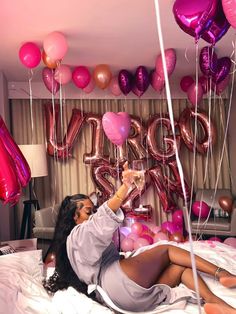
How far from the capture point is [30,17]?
6.87 feet

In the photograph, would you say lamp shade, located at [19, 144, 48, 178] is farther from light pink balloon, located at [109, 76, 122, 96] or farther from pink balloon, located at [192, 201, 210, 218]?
pink balloon, located at [192, 201, 210, 218]

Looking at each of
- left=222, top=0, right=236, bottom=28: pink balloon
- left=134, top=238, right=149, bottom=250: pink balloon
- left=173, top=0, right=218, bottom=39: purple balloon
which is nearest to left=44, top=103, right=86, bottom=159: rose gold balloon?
left=134, top=238, right=149, bottom=250: pink balloon

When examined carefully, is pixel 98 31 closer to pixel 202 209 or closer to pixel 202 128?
pixel 202 128

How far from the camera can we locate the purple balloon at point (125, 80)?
3.28 meters

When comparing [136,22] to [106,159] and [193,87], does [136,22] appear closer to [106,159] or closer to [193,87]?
[193,87]

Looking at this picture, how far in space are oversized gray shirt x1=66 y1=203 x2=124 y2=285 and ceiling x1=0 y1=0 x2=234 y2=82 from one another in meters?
1.28

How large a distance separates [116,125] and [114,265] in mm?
1725

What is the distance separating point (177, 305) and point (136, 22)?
1797mm

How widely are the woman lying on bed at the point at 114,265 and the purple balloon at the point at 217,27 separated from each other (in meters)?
1.12

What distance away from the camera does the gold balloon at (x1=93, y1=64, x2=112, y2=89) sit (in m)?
3.13

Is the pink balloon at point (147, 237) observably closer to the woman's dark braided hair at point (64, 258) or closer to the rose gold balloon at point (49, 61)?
the woman's dark braided hair at point (64, 258)

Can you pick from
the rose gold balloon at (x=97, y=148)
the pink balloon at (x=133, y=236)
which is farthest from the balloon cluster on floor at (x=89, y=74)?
the pink balloon at (x=133, y=236)

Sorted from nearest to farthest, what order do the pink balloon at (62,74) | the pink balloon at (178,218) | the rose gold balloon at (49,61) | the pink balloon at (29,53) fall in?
the pink balloon at (29,53) → the rose gold balloon at (49,61) → the pink balloon at (62,74) → the pink balloon at (178,218)

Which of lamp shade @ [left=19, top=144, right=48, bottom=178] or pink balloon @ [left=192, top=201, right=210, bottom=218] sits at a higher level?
lamp shade @ [left=19, top=144, right=48, bottom=178]
